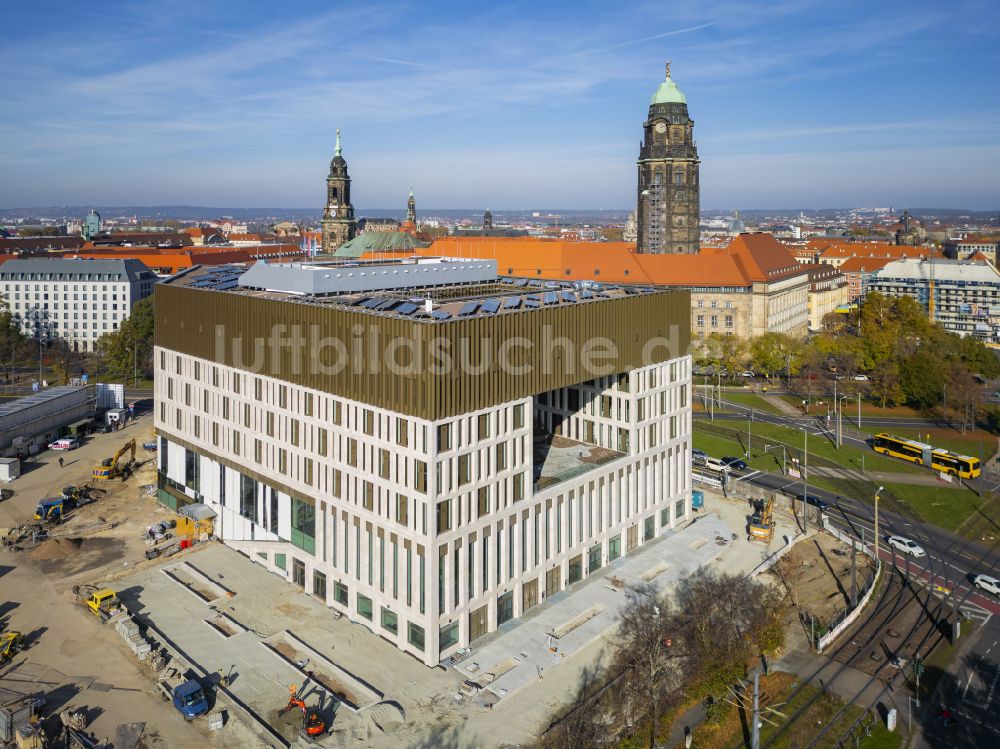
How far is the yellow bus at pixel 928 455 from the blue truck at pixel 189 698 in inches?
2790

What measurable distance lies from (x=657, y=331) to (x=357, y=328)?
2431cm

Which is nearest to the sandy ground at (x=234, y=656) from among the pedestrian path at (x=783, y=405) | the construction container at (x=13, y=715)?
the construction container at (x=13, y=715)

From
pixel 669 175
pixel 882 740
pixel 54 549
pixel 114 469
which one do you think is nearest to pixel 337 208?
pixel 669 175

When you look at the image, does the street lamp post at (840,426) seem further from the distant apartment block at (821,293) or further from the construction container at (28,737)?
the construction container at (28,737)

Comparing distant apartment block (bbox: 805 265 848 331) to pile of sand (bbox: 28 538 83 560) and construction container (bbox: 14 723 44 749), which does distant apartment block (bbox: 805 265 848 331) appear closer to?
pile of sand (bbox: 28 538 83 560)

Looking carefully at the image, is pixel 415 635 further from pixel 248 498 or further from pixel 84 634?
pixel 84 634

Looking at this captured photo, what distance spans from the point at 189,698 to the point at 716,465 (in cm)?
5689

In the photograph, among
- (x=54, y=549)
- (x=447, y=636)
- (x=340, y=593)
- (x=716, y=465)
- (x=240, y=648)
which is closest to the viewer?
(x=447, y=636)

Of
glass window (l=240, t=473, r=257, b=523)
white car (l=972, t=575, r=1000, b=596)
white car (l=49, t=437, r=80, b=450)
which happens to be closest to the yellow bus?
white car (l=972, t=575, r=1000, b=596)

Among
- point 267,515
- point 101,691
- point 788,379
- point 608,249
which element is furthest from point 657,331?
point 608,249

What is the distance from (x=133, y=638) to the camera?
4822 cm

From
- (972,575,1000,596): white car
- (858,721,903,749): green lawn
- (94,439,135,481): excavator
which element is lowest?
(858,721,903,749): green lawn

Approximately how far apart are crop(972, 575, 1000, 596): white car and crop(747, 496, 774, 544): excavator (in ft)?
46.1

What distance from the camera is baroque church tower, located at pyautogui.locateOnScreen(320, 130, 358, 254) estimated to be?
16588cm
